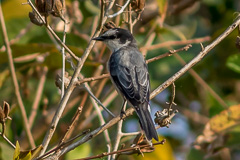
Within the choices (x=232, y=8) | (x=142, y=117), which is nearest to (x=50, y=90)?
(x=142, y=117)

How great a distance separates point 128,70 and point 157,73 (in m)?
1.34

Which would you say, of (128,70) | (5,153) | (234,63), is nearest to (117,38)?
(128,70)

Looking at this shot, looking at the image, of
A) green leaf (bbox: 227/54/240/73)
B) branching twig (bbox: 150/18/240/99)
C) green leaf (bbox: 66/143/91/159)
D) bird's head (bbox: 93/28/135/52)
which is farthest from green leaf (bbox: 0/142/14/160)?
green leaf (bbox: 227/54/240/73)

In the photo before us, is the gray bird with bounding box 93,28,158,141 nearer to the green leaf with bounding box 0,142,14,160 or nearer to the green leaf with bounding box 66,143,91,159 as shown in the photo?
the green leaf with bounding box 66,143,91,159

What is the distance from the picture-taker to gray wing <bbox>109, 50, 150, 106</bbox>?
13.5 ft

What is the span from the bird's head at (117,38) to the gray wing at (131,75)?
13 cm

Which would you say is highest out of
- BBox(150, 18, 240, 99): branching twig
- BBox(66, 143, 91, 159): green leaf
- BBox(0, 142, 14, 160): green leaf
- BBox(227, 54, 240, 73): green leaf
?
BBox(227, 54, 240, 73): green leaf

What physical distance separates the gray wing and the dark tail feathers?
67 mm

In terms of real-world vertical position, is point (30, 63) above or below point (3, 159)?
above

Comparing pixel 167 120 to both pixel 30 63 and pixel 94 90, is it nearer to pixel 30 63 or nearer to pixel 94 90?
pixel 94 90

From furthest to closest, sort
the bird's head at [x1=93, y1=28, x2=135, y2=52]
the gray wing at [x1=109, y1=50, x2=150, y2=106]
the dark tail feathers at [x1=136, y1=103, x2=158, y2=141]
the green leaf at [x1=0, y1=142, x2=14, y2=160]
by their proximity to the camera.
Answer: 1. the bird's head at [x1=93, y1=28, x2=135, y2=52]
2. the gray wing at [x1=109, y1=50, x2=150, y2=106]
3. the green leaf at [x1=0, y1=142, x2=14, y2=160]
4. the dark tail feathers at [x1=136, y1=103, x2=158, y2=141]

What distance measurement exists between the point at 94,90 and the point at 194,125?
5.79ft

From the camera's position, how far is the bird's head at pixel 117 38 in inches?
170

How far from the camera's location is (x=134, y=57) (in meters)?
4.43
